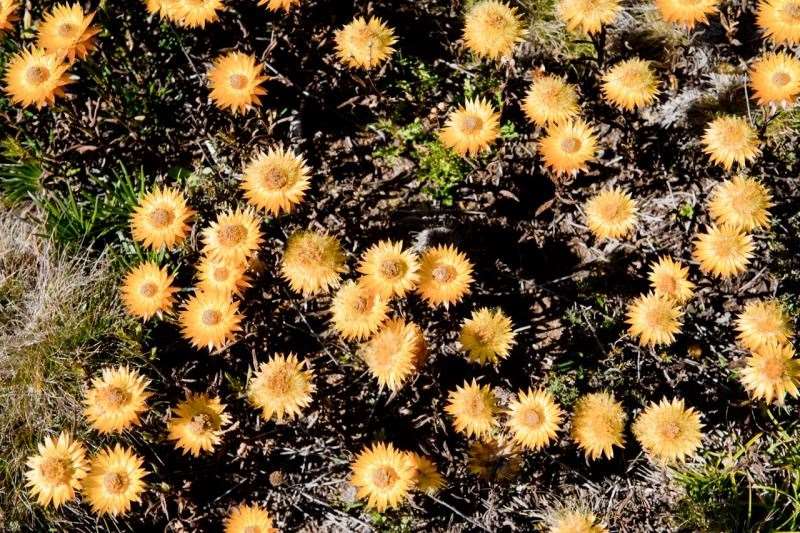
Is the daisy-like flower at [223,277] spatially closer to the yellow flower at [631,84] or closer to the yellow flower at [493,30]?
the yellow flower at [493,30]

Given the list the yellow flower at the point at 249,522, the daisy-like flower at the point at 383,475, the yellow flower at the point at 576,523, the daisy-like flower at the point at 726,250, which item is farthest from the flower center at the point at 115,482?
the daisy-like flower at the point at 726,250

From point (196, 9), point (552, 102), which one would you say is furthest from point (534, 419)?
point (196, 9)

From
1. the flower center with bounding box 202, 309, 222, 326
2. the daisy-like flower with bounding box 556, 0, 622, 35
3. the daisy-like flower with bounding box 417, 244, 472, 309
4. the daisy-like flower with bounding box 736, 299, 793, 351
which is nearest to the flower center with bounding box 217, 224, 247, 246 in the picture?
the flower center with bounding box 202, 309, 222, 326

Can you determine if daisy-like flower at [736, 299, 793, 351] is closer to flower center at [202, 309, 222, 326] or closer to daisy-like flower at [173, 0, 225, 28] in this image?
flower center at [202, 309, 222, 326]

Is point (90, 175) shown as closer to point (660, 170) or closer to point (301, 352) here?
point (301, 352)

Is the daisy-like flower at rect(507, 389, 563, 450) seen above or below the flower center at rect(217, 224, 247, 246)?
below

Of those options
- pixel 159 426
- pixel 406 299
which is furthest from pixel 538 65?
pixel 159 426
